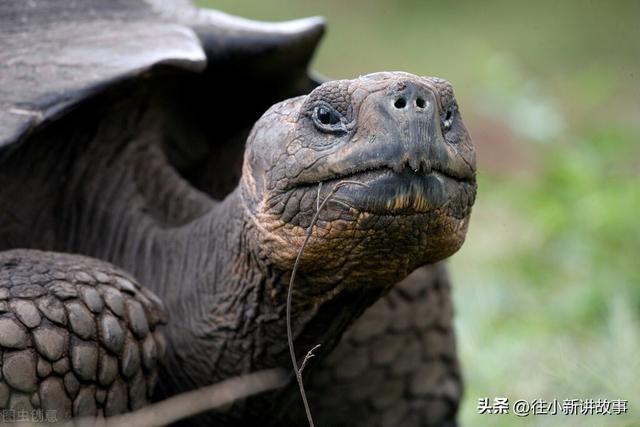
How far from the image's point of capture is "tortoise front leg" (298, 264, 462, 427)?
3695 mm

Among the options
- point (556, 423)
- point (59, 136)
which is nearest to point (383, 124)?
point (59, 136)

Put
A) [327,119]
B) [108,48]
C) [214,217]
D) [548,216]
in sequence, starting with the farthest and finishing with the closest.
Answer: [548,216] → [108,48] → [214,217] → [327,119]

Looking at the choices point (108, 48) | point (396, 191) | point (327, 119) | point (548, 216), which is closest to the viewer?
point (396, 191)

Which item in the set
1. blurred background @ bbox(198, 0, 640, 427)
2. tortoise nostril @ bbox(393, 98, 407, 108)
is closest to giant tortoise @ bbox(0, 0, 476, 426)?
tortoise nostril @ bbox(393, 98, 407, 108)

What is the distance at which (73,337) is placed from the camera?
2.84 meters

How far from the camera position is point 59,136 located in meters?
3.52

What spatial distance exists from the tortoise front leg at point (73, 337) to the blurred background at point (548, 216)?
1.44m

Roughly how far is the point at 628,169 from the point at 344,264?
14.0ft

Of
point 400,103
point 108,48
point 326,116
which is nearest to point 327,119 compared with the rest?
point 326,116

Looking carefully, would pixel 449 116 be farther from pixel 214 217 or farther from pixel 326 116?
pixel 214 217

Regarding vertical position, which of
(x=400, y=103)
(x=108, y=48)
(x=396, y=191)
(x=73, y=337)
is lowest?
(x=73, y=337)

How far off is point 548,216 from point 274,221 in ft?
10.7

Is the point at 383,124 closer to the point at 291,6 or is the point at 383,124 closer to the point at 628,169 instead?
the point at 628,169

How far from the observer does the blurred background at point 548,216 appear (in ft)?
14.4
